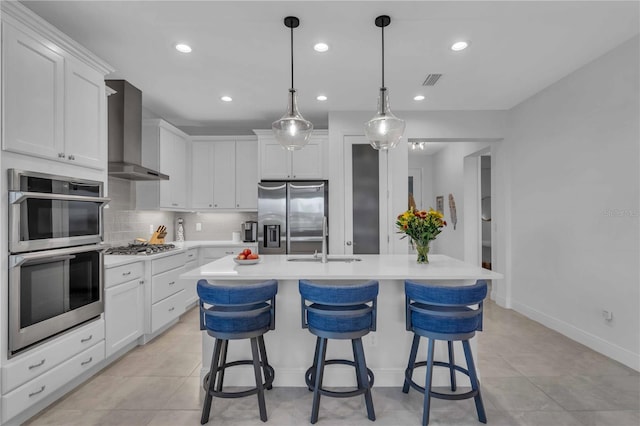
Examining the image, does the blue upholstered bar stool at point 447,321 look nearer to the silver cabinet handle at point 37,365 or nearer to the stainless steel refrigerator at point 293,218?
the silver cabinet handle at point 37,365

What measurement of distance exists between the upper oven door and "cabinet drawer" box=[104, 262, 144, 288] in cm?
35

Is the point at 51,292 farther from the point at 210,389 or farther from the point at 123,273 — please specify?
the point at 210,389

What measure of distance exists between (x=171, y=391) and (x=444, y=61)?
358 cm

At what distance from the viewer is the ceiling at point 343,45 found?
230cm

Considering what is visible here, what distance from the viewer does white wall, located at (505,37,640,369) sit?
2787 mm

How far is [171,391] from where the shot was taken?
2.40 meters

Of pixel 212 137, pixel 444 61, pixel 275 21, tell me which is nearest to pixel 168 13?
pixel 275 21

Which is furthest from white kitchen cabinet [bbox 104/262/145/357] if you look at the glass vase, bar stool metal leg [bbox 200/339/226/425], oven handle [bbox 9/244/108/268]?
the glass vase

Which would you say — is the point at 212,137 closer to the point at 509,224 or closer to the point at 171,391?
the point at 171,391

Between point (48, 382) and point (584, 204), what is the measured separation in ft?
15.1

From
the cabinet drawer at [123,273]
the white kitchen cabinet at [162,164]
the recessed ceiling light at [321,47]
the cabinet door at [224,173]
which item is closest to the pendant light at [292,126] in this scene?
the recessed ceiling light at [321,47]

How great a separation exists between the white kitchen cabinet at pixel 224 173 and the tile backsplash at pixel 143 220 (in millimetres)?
347

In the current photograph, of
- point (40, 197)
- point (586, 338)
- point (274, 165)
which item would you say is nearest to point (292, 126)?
point (40, 197)

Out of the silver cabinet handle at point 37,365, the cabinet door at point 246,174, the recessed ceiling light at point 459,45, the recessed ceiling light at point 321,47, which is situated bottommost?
the silver cabinet handle at point 37,365
